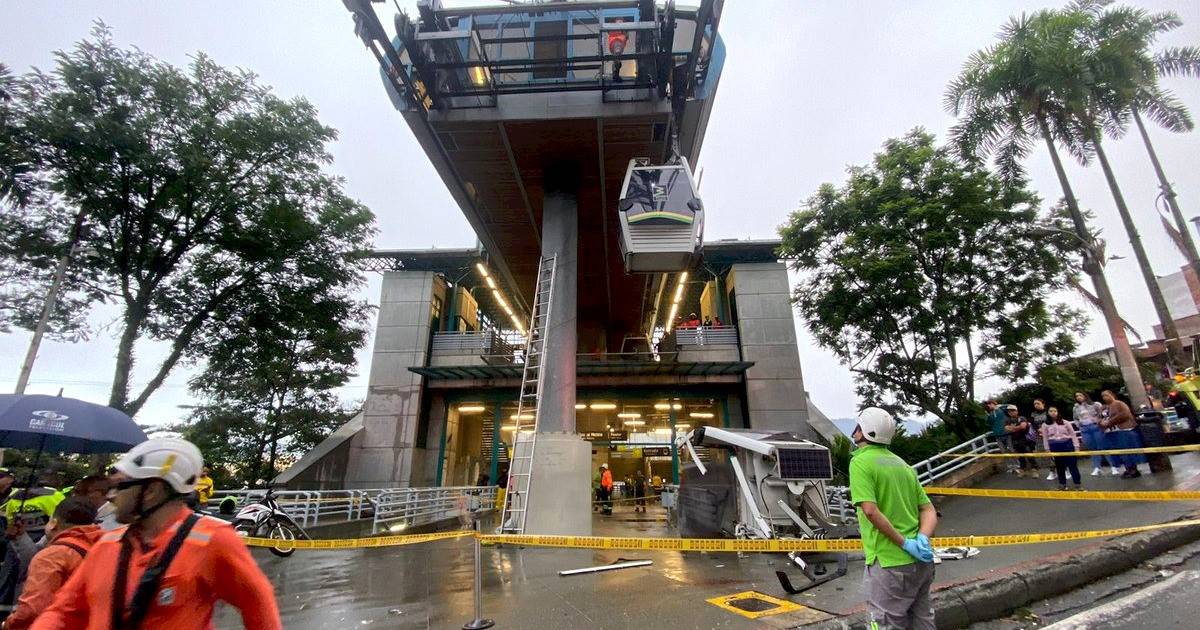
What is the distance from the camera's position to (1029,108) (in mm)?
15109

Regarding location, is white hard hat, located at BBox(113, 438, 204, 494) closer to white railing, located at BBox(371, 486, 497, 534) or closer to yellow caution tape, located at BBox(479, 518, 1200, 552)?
yellow caution tape, located at BBox(479, 518, 1200, 552)

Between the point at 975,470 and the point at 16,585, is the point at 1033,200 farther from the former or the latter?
the point at 16,585

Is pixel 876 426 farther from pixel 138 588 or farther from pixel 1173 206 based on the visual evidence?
pixel 1173 206

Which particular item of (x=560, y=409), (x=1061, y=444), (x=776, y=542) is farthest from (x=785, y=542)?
(x=1061, y=444)

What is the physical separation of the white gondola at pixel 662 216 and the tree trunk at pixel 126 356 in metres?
14.6

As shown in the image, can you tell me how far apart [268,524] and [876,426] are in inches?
396

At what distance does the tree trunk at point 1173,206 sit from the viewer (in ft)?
44.4

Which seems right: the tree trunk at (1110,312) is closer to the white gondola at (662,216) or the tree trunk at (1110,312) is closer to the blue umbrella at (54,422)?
the white gondola at (662,216)

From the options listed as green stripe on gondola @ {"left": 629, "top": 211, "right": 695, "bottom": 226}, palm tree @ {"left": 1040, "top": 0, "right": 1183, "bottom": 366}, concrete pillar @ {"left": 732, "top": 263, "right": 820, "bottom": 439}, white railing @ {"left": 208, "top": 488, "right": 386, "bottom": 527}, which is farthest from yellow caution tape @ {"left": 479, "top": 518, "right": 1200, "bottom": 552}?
concrete pillar @ {"left": 732, "top": 263, "right": 820, "bottom": 439}

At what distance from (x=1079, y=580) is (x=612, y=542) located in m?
4.40

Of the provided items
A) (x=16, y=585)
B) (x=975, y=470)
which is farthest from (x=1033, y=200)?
(x=16, y=585)

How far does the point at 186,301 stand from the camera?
15250 millimetres

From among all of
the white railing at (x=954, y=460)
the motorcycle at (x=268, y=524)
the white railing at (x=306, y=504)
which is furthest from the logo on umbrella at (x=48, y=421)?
the white railing at (x=954, y=460)

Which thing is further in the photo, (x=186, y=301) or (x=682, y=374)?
(x=682, y=374)
